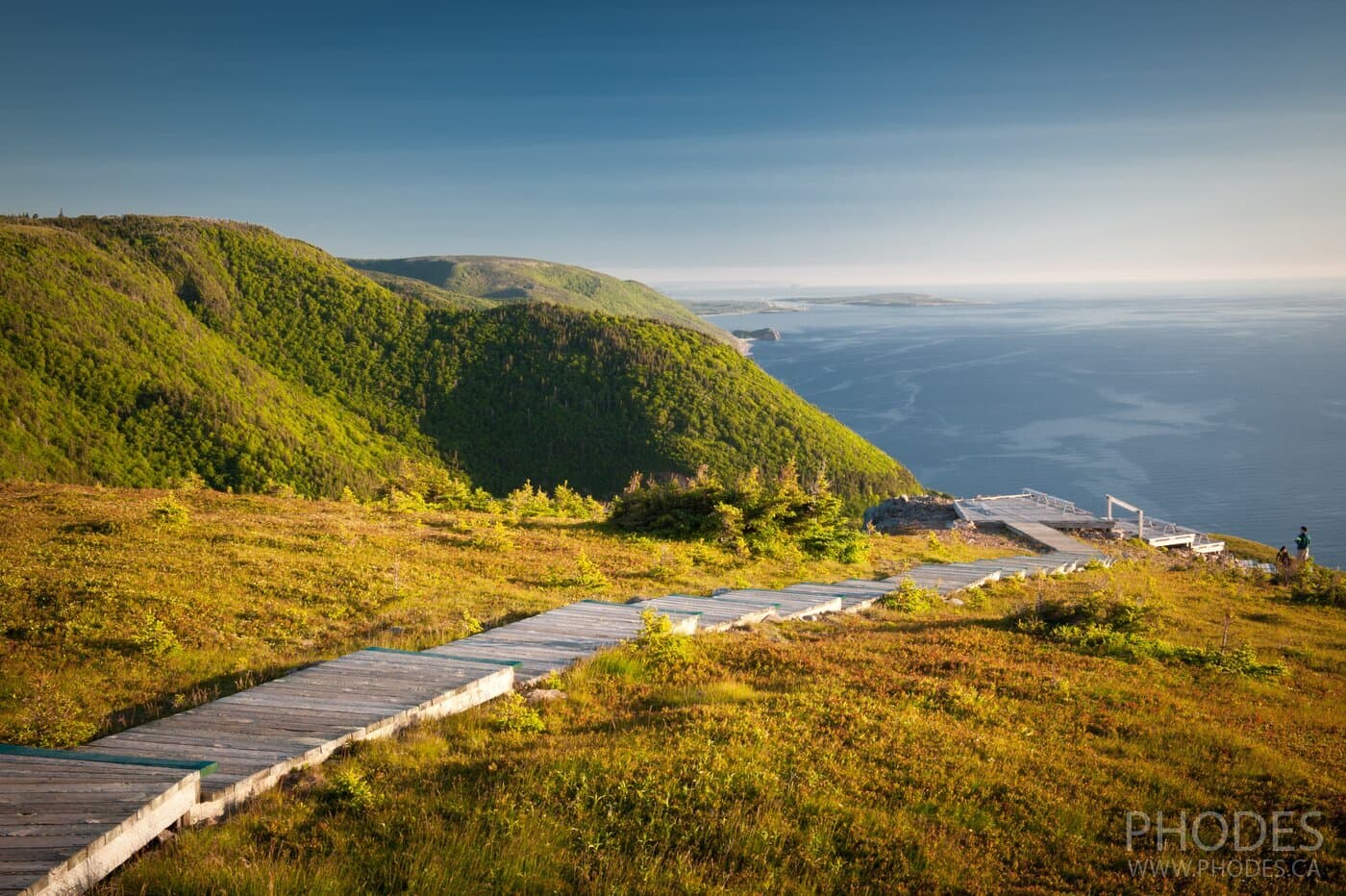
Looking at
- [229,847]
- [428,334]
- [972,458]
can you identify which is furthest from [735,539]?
[428,334]

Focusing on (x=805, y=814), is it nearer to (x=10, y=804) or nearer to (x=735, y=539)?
(x=10, y=804)

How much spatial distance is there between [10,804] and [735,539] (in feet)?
59.1

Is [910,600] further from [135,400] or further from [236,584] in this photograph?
[135,400]

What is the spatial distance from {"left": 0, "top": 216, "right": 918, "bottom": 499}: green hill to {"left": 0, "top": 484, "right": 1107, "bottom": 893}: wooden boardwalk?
244 ft

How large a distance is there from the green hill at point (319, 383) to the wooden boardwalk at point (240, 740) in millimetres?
74401

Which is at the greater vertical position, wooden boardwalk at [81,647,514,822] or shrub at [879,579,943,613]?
wooden boardwalk at [81,647,514,822]

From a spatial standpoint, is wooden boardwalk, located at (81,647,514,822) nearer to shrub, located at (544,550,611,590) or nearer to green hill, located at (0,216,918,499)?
shrub, located at (544,550,611,590)

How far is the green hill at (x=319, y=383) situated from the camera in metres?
82.1

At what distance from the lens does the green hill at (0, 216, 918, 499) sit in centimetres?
8212

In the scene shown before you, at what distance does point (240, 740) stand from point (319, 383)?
429 ft

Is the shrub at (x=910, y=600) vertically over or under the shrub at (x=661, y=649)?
under

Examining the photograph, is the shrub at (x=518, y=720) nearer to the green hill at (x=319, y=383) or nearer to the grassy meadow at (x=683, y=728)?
the grassy meadow at (x=683, y=728)

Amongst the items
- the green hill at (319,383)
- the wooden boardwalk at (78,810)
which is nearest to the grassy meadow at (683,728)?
the wooden boardwalk at (78,810)

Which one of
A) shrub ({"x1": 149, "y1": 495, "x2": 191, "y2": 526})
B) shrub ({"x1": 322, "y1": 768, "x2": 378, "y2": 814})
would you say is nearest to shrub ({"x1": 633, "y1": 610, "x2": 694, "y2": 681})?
shrub ({"x1": 322, "y1": 768, "x2": 378, "y2": 814})
